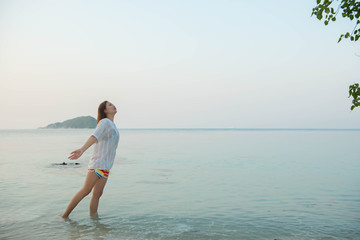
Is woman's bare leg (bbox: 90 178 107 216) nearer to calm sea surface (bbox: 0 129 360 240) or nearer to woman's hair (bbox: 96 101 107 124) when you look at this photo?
calm sea surface (bbox: 0 129 360 240)

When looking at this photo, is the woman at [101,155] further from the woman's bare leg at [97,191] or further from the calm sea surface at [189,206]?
the calm sea surface at [189,206]

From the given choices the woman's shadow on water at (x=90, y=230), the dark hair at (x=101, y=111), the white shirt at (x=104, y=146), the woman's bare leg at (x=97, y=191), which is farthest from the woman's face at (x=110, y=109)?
the woman's shadow on water at (x=90, y=230)

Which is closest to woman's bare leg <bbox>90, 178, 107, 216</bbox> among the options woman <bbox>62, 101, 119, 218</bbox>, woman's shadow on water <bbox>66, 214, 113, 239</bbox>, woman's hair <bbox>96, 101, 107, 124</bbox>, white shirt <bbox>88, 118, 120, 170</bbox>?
woman <bbox>62, 101, 119, 218</bbox>

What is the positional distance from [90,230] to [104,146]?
1.55 meters

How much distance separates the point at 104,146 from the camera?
6.39m

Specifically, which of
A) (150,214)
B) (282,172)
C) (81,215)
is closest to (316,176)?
(282,172)

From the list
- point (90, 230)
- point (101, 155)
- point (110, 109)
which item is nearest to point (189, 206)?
point (90, 230)

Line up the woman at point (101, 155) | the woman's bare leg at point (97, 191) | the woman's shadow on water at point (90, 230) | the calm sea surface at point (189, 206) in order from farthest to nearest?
the woman's bare leg at point (97, 191), the woman at point (101, 155), the calm sea surface at point (189, 206), the woman's shadow on water at point (90, 230)

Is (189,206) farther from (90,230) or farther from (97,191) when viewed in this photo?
(90,230)

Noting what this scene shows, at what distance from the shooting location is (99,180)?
21.3 ft

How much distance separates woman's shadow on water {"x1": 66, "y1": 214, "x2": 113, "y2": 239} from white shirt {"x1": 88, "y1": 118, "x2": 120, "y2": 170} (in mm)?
1122

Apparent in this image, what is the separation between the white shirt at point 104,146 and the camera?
20.8 feet

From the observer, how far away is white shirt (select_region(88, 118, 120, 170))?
6340 mm

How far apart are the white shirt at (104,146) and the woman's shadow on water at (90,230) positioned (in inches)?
44.2
